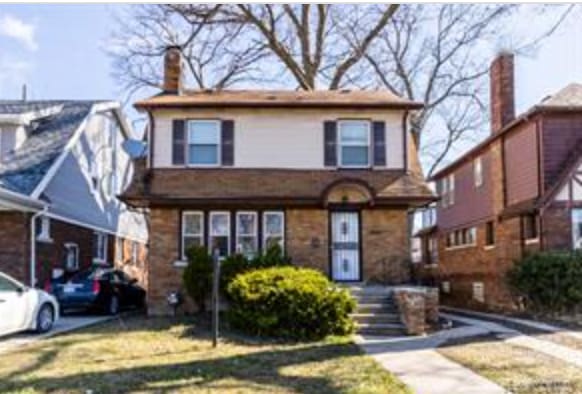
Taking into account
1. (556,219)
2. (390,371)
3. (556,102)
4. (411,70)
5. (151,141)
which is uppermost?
(411,70)

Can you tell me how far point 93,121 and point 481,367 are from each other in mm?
20535

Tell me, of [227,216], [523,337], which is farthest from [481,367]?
[227,216]

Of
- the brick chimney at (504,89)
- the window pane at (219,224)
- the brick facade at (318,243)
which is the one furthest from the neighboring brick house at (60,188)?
the brick chimney at (504,89)

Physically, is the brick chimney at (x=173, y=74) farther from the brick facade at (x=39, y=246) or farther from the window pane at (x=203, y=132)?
the brick facade at (x=39, y=246)

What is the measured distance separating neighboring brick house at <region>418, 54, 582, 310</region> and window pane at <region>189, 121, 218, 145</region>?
366 inches

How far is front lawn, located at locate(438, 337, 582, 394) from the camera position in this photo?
9727 millimetres

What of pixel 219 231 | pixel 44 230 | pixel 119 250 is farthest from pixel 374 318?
Answer: pixel 119 250

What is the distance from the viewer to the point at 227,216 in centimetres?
2033

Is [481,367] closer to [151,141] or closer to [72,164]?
[151,141]

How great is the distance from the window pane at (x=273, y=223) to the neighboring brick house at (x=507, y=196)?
731 centimetres

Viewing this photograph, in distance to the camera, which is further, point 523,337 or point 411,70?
point 411,70

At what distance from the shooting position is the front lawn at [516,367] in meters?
9.73

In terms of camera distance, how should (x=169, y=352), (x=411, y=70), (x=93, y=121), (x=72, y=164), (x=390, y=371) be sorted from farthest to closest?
1. (x=411, y=70)
2. (x=93, y=121)
3. (x=72, y=164)
4. (x=169, y=352)
5. (x=390, y=371)

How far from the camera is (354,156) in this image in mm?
20562
